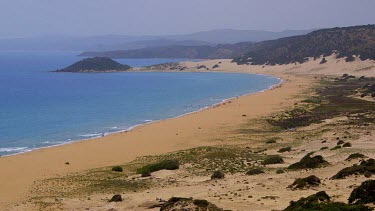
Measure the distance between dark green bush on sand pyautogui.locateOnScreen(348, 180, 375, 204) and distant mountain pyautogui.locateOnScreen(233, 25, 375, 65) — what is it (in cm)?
11237

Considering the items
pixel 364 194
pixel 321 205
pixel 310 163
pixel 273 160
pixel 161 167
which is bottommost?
pixel 161 167

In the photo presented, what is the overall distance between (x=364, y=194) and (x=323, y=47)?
136664mm

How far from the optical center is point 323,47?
476ft

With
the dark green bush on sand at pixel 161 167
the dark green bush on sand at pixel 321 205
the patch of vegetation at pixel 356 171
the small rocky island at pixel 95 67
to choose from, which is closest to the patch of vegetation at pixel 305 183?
the patch of vegetation at pixel 356 171

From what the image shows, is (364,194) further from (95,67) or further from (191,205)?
(95,67)

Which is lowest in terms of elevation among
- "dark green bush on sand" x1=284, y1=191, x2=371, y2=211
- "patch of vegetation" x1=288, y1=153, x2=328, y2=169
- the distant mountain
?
"patch of vegetation" x1=288, y1=153, x2=328, y2=169

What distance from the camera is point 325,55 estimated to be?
446 ft

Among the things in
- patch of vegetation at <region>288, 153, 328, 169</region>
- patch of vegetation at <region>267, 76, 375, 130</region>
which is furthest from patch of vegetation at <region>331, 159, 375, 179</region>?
patch of vegetation at <region>267, 76, 375, 130</region>

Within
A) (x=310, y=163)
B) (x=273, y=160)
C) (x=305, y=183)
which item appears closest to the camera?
(x=305, y=183)

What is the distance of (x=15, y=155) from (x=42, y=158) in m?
3.23

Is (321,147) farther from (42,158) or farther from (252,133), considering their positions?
(42,158)

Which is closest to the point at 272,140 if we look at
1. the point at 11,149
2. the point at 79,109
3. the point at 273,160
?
the point at 273,160

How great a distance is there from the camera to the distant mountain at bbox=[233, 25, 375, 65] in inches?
5104

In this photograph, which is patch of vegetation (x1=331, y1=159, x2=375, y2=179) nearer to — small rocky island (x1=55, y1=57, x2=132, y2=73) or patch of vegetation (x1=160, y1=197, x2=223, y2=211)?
patch of vegetation (x1=160, y1=197, x2=223, y2=211)
